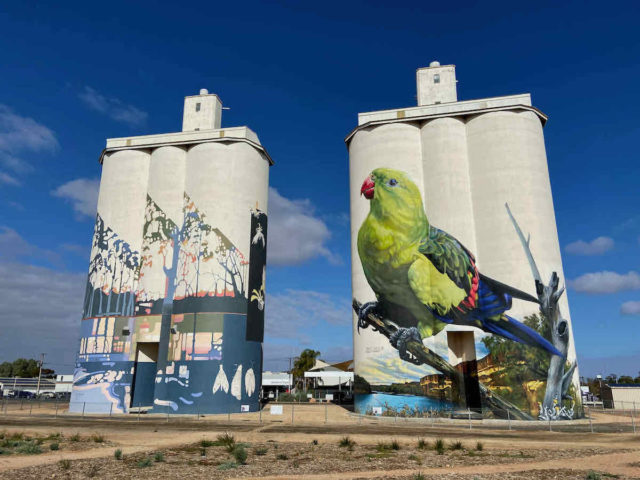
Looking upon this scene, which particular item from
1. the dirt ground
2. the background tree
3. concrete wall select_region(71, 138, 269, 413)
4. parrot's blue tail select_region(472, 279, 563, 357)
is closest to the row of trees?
the background tree

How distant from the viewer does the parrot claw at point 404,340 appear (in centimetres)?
4006

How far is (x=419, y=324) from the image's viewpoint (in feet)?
132

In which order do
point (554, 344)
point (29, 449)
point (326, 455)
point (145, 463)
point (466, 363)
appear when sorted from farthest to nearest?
point (466, 363)
point (554, 344)
point (29, 449)
point (326, 455)
point (145, 463)

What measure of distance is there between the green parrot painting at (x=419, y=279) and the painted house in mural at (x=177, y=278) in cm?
1175

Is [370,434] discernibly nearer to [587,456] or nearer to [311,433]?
[311,433]

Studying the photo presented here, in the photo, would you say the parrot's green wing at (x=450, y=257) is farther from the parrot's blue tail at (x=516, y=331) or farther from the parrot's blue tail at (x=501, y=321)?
the parrot's blue tail at (x=516, y=331)

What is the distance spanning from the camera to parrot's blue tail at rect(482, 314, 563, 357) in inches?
1486

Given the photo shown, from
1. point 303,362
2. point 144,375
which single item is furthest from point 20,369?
point 144,375

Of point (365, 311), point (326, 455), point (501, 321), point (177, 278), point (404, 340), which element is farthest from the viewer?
point (177, 278)

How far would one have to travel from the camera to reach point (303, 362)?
11106 cm

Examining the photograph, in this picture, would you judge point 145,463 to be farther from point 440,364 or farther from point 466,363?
point 466,363

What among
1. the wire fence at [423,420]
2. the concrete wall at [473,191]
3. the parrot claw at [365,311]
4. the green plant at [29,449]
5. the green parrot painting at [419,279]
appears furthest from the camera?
the parrot claw at [365,311]

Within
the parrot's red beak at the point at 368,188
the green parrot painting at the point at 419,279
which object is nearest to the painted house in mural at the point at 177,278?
the parrot's red beak at the point at 368,188

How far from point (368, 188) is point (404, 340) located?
14.3 meters
